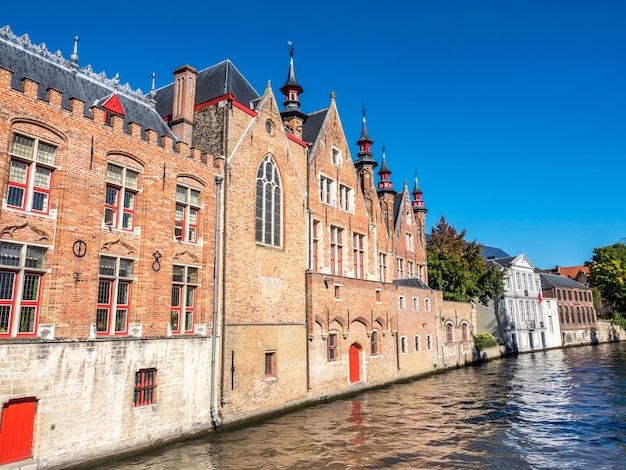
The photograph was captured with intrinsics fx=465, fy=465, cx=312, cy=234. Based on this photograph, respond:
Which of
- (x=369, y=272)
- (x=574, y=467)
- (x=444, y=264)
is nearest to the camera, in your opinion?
(x=574, y=467)

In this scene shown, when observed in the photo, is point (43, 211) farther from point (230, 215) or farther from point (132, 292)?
point (230, 215)

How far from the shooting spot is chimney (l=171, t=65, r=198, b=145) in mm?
20203

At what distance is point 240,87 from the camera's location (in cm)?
2391

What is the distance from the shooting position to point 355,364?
27.4 meters

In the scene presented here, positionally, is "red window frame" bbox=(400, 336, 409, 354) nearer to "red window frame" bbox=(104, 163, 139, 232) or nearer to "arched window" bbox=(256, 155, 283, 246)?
"arched window" bbox=(256, 155, 283, 246)

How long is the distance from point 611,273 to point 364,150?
184ft

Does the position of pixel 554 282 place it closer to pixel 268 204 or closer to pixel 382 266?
pixel 382 266

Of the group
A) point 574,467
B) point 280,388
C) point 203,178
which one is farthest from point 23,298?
point 574,467

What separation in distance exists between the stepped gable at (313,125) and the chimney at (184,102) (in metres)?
9.24

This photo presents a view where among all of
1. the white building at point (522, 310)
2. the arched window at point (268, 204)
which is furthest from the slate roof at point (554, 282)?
the arched window at point (268, 204)

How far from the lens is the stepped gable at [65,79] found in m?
15.4

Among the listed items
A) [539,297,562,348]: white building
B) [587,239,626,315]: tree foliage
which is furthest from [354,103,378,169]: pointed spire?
[587,239,626,315]: tree foliage

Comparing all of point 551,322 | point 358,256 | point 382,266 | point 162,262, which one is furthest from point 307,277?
point 551,322

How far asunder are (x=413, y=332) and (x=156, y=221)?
901 inches
